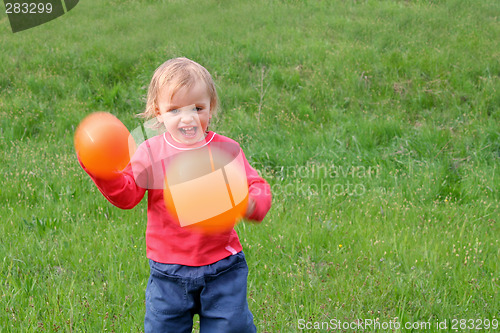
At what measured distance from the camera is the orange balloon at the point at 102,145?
173 centimetres

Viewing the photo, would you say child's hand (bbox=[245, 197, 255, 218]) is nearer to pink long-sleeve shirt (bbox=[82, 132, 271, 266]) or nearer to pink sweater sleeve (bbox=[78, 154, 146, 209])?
pink long-sleeve shirt (bbox=[82, 132, 271, 266])

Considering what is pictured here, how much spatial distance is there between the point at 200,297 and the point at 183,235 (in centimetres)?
29

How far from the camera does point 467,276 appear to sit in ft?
10.9

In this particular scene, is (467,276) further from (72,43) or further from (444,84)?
(72,43)

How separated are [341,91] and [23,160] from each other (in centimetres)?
427

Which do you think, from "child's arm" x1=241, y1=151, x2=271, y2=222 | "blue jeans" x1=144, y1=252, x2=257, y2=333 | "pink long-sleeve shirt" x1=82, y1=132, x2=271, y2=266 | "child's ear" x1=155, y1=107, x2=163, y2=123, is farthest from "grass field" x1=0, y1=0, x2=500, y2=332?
"child's ear" x1=155, y1=107, x2=163, y2=123

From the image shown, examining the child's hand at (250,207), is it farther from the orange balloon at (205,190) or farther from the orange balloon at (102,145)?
the orange balloon at (102,145)

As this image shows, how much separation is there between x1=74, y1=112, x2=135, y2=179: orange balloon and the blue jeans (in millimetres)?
567

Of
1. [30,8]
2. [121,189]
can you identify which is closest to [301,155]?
[121,189]

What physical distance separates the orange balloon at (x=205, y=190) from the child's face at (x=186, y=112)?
0.30 feet

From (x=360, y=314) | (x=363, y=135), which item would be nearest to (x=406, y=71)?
(x=363, y=135)

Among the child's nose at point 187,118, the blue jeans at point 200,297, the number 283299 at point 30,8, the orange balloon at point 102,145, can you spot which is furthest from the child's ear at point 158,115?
the number 283299 at point 30,8

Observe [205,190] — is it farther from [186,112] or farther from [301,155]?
[301,155]

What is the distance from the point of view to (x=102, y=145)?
1737mm
